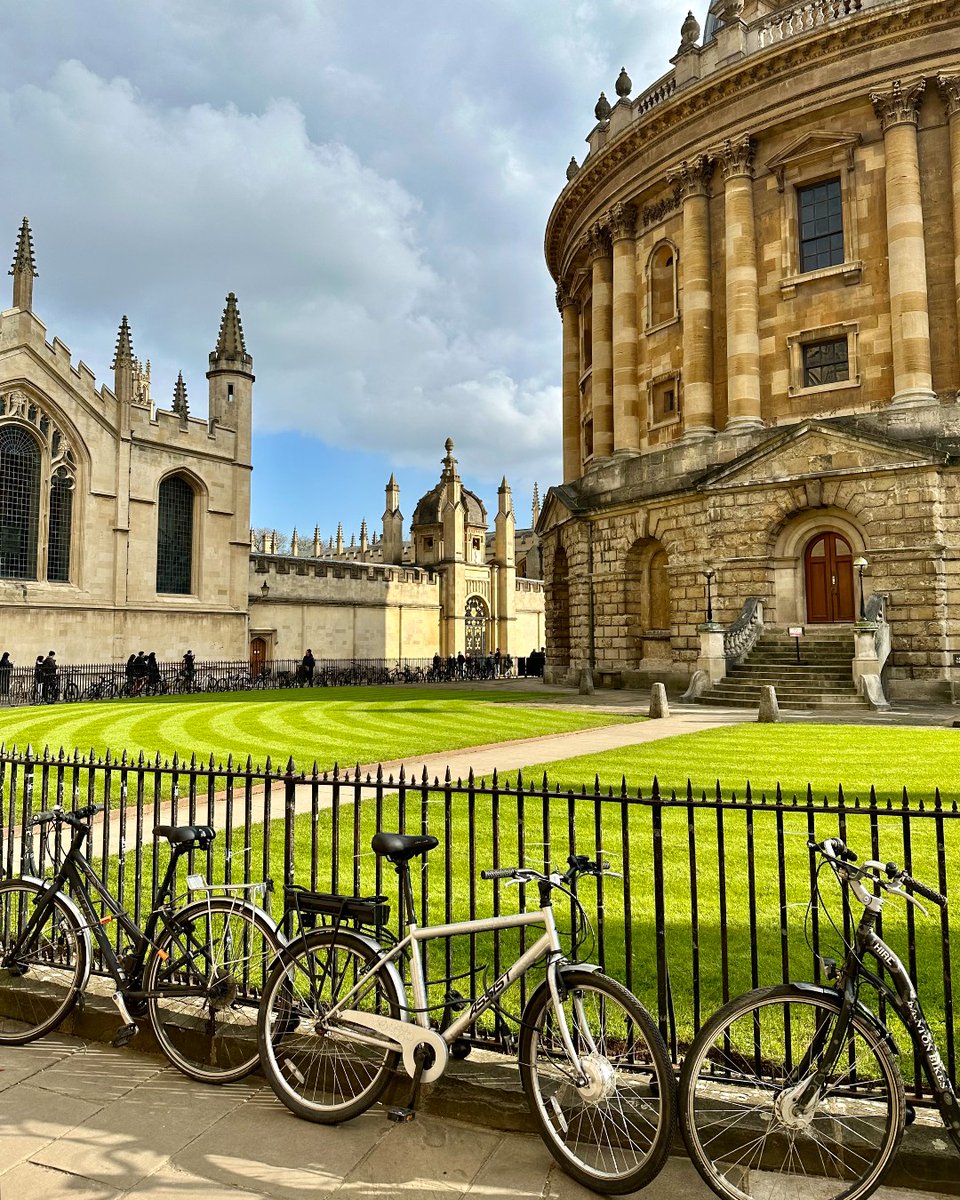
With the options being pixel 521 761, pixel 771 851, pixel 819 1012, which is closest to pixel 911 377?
pixel 521 761

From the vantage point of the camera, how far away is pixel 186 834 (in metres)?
4.34

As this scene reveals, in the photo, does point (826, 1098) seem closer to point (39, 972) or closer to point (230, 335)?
point (39, 972)

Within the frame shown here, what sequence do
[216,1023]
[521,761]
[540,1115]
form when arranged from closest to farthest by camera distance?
[540,1115]
[216,1023]
[521,761]

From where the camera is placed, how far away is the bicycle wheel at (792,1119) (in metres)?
3.02

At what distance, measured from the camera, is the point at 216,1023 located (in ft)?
13.9

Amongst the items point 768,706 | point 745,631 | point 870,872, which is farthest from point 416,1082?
point 745,631

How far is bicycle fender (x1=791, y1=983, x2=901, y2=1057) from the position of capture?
300cm

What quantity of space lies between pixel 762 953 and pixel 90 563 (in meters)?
33.0

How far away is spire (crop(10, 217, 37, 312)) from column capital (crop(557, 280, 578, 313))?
22423mm

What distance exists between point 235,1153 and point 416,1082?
0.79m

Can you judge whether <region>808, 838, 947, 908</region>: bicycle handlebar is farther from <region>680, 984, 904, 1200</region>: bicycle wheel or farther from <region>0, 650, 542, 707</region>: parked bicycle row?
<region>0, 650, 542, 707</region>: parked bicycle row

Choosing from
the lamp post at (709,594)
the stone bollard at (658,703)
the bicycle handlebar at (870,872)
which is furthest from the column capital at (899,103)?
the bicycle handlebar at (870,872)

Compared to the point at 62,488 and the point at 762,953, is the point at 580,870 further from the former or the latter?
the point at 62,488

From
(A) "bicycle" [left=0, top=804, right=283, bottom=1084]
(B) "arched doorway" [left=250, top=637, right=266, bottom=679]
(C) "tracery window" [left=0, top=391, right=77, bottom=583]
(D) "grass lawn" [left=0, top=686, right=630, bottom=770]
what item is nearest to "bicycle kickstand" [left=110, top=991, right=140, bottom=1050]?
(A) "bicycle" [left=0, top=804, right=283, bottom=1084]
